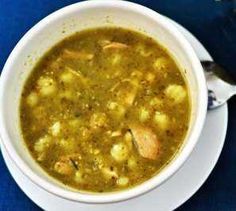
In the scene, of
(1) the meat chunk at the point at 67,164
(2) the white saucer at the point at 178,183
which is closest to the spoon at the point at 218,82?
(2) the white saucer at the point at 178,183

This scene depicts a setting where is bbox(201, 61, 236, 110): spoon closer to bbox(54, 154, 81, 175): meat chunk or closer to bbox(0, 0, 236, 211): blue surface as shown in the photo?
bbox(0, 0, 236, 211): blue surface

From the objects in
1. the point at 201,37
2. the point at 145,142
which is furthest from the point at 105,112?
the point at 201,37

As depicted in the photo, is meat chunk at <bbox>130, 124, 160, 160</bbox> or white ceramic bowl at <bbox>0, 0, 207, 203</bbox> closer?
white ceramic bowl at <bbox>0, 0, 207, 203</bbox>

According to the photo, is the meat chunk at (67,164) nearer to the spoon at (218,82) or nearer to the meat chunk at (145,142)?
the meat chunk at (145,142)

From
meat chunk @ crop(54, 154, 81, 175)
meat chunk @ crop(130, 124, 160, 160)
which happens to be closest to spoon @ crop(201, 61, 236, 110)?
meat chunk @ crop(130, 124, 160, 160)

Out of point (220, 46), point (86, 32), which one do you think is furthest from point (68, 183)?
point (220, 46)

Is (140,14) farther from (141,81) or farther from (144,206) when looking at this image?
(144,206)
